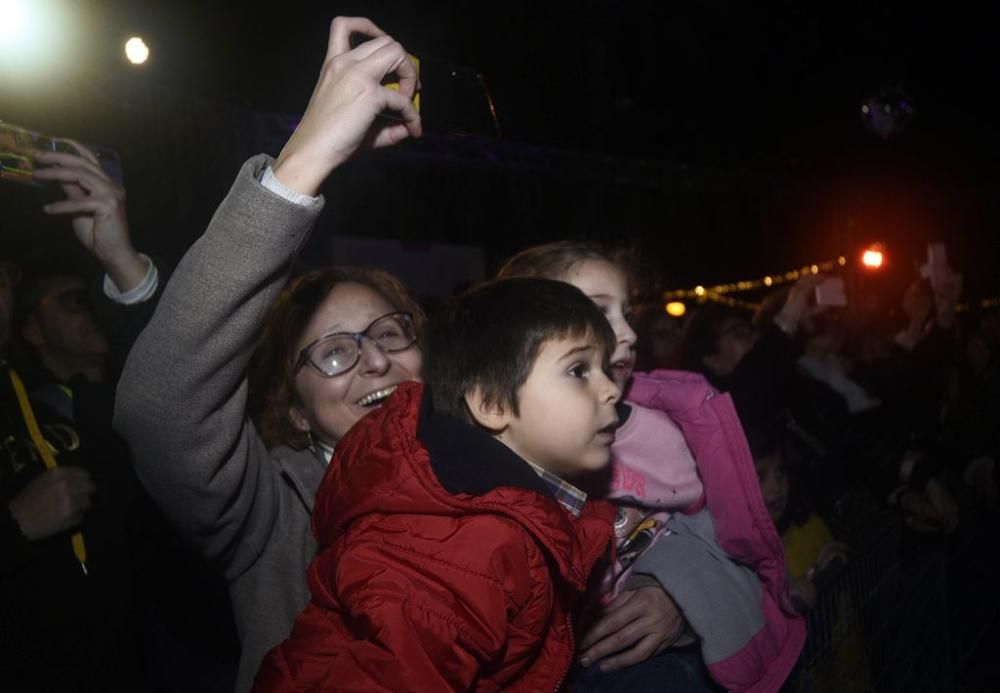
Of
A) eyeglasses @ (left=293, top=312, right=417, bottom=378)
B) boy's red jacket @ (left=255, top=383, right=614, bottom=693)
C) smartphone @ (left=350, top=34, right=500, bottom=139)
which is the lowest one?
boy's red jacket @ (left=255, top=383, right=614, bottom=693)

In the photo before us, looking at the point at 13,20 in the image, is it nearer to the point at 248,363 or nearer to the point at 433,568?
the point at 248,363

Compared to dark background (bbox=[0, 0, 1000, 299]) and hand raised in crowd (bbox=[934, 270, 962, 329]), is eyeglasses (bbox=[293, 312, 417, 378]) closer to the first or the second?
dark background (bbox=[0, 0, 1000, 299])

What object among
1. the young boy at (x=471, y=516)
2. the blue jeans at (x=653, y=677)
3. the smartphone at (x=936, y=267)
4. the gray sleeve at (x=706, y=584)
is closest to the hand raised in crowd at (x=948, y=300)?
the smartphone at (x=936, y=267)

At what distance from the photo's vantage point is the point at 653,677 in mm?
1684

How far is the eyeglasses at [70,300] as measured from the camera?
284 centimetres

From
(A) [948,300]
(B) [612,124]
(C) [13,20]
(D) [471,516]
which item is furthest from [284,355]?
(B) [612,124]

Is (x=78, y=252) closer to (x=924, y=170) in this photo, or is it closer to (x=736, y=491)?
(x=736, y=491)

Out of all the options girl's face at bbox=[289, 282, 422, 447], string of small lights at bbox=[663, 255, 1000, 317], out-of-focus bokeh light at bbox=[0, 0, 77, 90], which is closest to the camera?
girl's face at bbox=[289, 282, 422, 447]

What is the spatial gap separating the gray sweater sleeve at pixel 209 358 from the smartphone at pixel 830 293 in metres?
4.16

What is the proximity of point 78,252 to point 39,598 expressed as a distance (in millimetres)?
1776

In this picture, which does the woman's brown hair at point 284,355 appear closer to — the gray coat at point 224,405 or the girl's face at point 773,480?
the gray coat at point 224,405

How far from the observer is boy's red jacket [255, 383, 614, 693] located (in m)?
1.12

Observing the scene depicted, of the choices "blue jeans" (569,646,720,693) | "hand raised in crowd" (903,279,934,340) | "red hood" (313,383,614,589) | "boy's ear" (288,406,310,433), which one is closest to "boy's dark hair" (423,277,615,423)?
"red hood" (313,383,614,589)

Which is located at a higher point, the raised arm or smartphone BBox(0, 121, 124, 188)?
smartphone BBox(0, 121, 124, 188)
